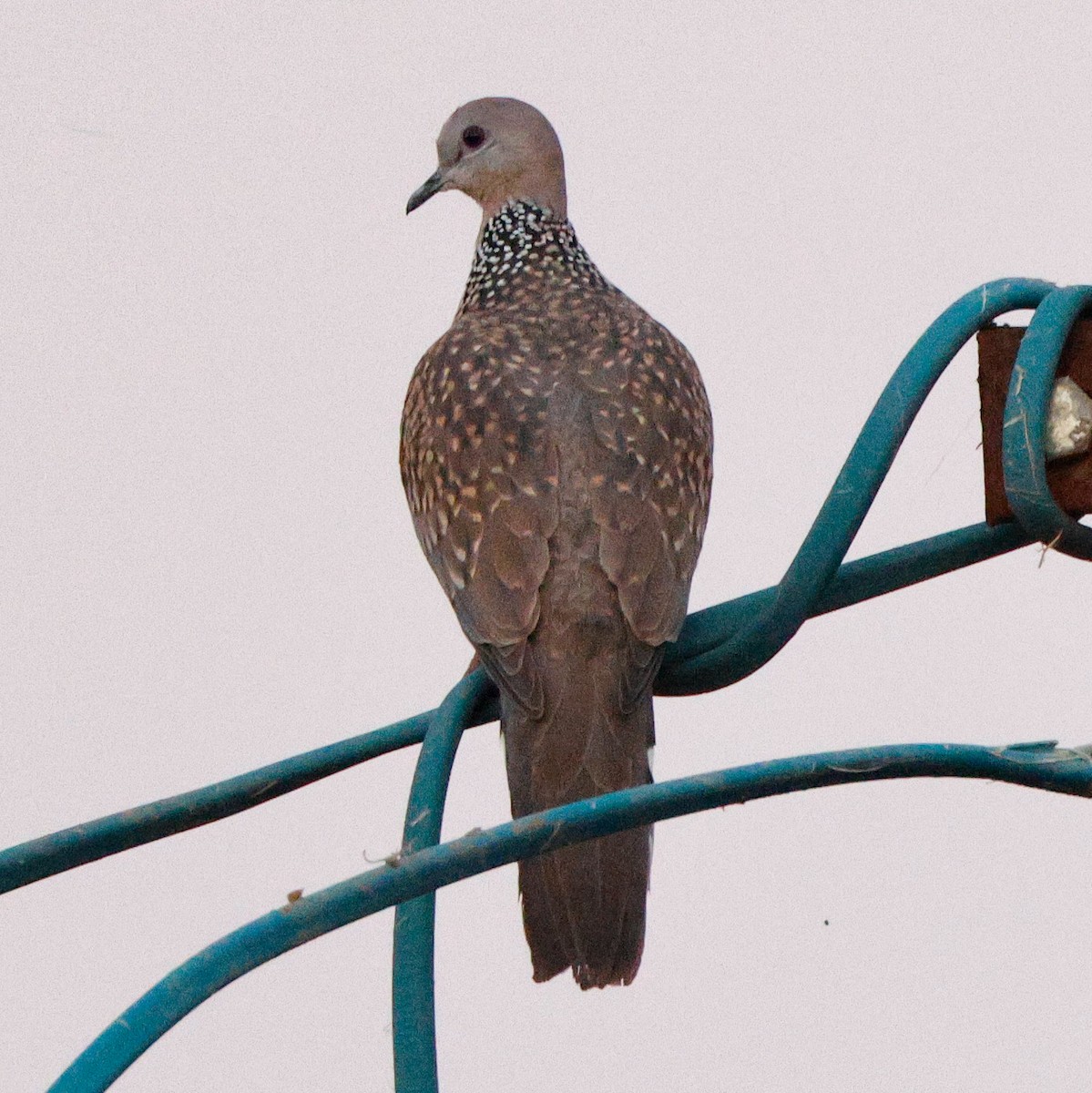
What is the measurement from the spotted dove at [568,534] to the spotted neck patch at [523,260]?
0.02 metres

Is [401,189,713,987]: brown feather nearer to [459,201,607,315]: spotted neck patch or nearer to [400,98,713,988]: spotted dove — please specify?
[400,98,713,988]: spotted dove

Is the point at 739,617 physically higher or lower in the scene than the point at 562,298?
lower

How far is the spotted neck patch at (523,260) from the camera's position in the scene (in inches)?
169

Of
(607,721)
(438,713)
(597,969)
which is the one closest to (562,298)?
(607,721)

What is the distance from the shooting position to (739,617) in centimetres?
264

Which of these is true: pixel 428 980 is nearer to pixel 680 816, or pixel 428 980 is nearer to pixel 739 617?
pixel 680 816

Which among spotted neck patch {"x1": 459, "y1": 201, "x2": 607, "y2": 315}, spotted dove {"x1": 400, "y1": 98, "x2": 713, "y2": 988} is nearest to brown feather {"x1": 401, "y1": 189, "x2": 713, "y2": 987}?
spotted dove {"x1": 400, "y1": 98, "x2": 713, "y2": 988}

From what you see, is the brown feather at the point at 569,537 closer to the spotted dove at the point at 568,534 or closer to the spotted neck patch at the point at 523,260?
the spotted dove at the point at 568,534

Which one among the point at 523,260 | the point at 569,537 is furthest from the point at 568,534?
the point at 523,260

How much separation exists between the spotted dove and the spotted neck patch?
0.02 m

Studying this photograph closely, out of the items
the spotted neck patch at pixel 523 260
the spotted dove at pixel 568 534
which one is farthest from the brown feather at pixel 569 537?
the spotted neck patch at pixel 523 260

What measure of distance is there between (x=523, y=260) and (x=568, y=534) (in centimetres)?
123

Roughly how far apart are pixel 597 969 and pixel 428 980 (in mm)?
1049

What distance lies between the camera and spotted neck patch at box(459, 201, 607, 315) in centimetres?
429
